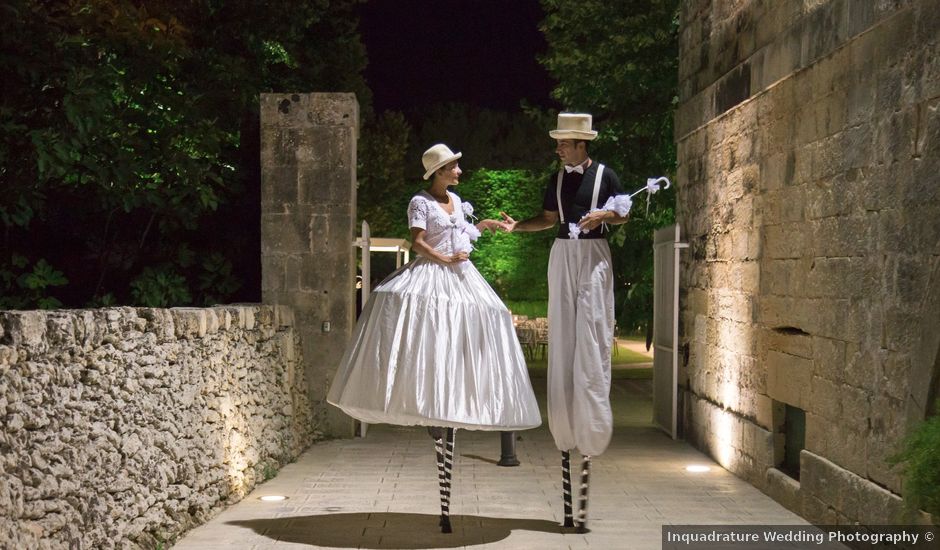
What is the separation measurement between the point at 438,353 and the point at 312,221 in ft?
13.0

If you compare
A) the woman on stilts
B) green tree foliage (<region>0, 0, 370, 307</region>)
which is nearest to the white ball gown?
the woman on stilts

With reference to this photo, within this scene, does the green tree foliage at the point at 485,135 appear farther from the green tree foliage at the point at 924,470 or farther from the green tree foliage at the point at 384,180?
the green tree foliage at the point at 924,470

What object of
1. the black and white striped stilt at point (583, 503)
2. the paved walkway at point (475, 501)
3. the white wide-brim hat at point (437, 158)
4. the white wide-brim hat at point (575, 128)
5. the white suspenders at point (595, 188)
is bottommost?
the paved walkway at point (475, 501)

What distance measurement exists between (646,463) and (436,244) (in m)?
3.21

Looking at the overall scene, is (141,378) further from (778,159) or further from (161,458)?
(778,159)

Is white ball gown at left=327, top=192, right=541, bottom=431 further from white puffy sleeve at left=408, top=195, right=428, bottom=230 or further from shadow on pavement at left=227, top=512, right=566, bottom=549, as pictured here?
shadow on pavement at left=227, top=512, right=566, bottom=549

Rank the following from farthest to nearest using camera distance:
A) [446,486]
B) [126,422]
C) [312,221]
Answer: [312,221] < [446,486] < [126,422]

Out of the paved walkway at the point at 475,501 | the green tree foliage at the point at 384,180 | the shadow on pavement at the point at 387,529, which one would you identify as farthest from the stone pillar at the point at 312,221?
the green tree foliage at the point at 384,180

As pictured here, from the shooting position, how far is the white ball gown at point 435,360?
5.39m

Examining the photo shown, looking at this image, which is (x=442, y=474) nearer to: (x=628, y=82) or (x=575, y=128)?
(x=575, y=128)

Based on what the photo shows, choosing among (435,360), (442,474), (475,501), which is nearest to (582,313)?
(435,360)

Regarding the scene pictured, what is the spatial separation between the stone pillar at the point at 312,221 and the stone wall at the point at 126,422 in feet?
5.01

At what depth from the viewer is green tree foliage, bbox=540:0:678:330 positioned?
15586 mm

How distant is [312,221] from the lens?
9.18 metres
